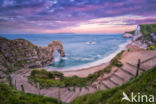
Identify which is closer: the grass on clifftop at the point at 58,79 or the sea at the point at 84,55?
the grass on clifftop at the point at 58,79

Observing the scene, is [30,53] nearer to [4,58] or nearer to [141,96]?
[4,58]

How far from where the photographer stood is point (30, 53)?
56.7 feet

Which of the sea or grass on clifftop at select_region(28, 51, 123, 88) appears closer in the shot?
grass on clifftop at select_region(28, 51, 123, 88)

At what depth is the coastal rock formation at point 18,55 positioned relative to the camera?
14062 mm

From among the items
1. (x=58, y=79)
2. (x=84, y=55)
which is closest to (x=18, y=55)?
(x=58, y=79)

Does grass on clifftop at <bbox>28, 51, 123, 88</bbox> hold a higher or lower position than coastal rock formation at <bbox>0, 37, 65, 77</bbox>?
lower

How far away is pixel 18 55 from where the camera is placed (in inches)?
622

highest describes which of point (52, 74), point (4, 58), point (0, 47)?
point (0, 47)

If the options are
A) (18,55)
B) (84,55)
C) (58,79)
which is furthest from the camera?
(84,55)

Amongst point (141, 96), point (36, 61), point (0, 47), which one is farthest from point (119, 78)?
point (0, 47)

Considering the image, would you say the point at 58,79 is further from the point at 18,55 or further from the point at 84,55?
the point at 84,55

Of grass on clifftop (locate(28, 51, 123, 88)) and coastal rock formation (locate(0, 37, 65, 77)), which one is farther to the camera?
coastal rock formation (locate(0, 37, 65, 77))

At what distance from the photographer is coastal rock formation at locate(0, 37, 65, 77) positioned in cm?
1406

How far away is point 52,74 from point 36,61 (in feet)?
28.8
